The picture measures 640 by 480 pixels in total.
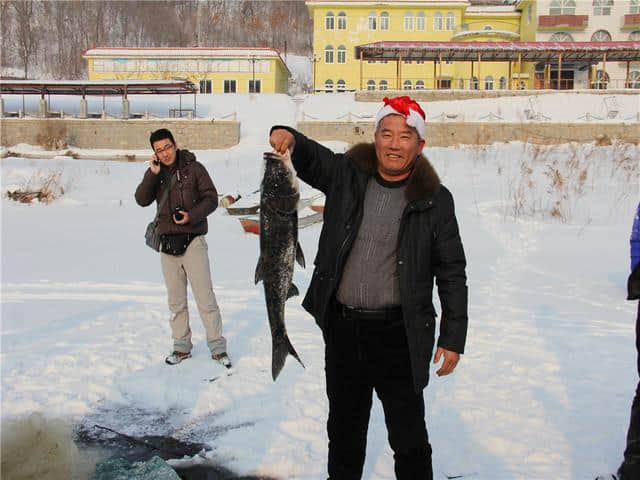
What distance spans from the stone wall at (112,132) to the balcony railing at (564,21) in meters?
27.2

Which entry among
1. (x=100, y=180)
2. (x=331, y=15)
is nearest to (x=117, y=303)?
(x=100, y=180)

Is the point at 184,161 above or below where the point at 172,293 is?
above

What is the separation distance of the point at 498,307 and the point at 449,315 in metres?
4.82

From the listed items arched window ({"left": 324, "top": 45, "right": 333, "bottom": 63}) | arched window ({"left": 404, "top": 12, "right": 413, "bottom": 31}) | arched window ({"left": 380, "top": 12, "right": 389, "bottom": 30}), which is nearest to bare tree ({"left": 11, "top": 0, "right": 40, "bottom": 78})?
arched window ({"left": 324, "top": 45, "right": 333, "bottom": 63})

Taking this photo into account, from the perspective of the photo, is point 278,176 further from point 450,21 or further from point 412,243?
point 450,21

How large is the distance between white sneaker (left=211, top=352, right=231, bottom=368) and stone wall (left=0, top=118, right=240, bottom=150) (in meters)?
27.8

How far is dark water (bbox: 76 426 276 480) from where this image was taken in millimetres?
3840

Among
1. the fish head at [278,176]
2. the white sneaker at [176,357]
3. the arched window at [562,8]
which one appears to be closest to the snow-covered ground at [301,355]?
the white sneaker at [176,357]

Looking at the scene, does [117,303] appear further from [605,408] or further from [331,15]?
[331,15]

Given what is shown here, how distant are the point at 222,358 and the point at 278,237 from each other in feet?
10.2

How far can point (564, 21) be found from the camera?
4444cm

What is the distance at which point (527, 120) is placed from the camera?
31094mm

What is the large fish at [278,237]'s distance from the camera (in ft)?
8.30

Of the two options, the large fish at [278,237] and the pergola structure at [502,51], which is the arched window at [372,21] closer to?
the pergola structure at [502,51]
